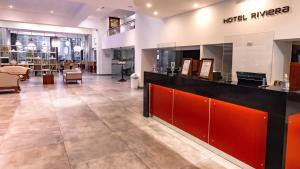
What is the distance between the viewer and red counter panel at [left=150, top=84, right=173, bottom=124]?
480 cm

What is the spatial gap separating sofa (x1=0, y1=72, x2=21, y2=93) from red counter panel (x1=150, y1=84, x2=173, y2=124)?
736 centimetres

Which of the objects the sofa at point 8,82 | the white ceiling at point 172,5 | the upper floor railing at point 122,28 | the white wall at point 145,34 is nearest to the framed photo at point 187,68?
the white ceiling at point 172,5

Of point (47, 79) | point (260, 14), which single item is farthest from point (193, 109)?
point (47, 79)

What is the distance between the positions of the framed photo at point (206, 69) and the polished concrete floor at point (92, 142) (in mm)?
1292

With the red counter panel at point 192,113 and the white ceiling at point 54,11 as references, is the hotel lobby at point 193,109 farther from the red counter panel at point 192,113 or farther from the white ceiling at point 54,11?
the white ceiling at point 54,11

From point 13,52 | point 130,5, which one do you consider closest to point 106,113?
point 130,5

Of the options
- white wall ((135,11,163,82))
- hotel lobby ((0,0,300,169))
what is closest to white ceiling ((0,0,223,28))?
white wall ((135,11,163,82))

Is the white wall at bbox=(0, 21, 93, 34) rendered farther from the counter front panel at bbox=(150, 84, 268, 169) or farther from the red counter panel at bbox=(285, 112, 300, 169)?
the red counter panel at bbox=(285, 112, 300, 169)

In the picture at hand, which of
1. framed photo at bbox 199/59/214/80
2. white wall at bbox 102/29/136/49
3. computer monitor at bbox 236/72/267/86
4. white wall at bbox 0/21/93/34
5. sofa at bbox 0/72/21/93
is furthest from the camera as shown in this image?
white wall at bbox 0/21/93/34

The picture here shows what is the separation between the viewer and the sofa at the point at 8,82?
9250 millimetres

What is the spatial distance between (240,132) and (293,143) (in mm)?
648

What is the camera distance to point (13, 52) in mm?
17703

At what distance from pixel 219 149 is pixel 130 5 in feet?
26.2

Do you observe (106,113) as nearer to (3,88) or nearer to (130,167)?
(130,167)
